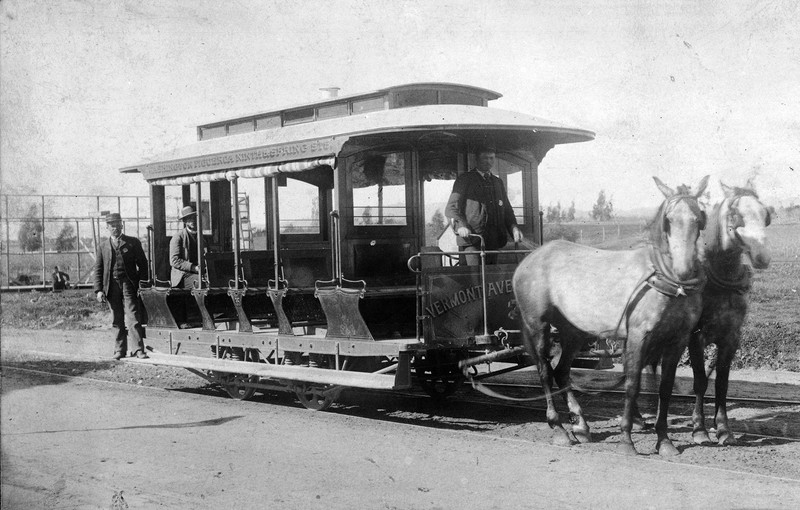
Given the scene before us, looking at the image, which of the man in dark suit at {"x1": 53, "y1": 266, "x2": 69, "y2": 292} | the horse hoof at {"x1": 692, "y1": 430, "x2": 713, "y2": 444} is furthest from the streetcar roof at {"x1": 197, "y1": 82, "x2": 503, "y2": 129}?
the man in dark suit at {"x1": 53, "y1": 266, "x2": 69, "y2": 292}

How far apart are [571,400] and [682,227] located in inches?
79.7

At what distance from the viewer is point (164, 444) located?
6.97 meters

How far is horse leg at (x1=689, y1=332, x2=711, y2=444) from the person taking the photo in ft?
22.0

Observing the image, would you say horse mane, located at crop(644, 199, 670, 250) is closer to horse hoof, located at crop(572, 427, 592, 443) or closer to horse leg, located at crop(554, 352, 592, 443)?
horse leg, located at crop(554, 352, 592, 443)

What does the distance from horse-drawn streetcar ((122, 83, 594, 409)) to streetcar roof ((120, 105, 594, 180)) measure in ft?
0.07

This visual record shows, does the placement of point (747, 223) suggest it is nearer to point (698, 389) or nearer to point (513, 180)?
point (698, 389)

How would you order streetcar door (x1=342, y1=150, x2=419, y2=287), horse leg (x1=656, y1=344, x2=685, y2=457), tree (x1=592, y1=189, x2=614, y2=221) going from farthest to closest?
tree (x1=592, y1=189, x2=614, y2=221)
streetcar door (x1=342, y1=150, x2=419, y2=287)
horse leg (x1=656, y1=344, x2=685, y2=457)

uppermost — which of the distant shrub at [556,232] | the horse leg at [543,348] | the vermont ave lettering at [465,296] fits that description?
the distant shrub at [556,232]

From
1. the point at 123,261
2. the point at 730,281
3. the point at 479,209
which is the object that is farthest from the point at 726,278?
the point at 123,261

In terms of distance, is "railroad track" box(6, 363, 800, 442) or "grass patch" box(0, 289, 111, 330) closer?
"railroad track" box(6, 363, 800, 442)

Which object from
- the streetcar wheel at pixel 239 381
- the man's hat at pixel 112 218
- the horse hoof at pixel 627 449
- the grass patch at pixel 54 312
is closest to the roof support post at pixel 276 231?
the streetcar wheel at pixel 239 381

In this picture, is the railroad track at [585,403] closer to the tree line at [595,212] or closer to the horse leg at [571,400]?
the horse leg at [571,400]

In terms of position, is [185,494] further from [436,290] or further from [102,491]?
[436,290]

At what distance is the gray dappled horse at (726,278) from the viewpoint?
6449 millimetres
